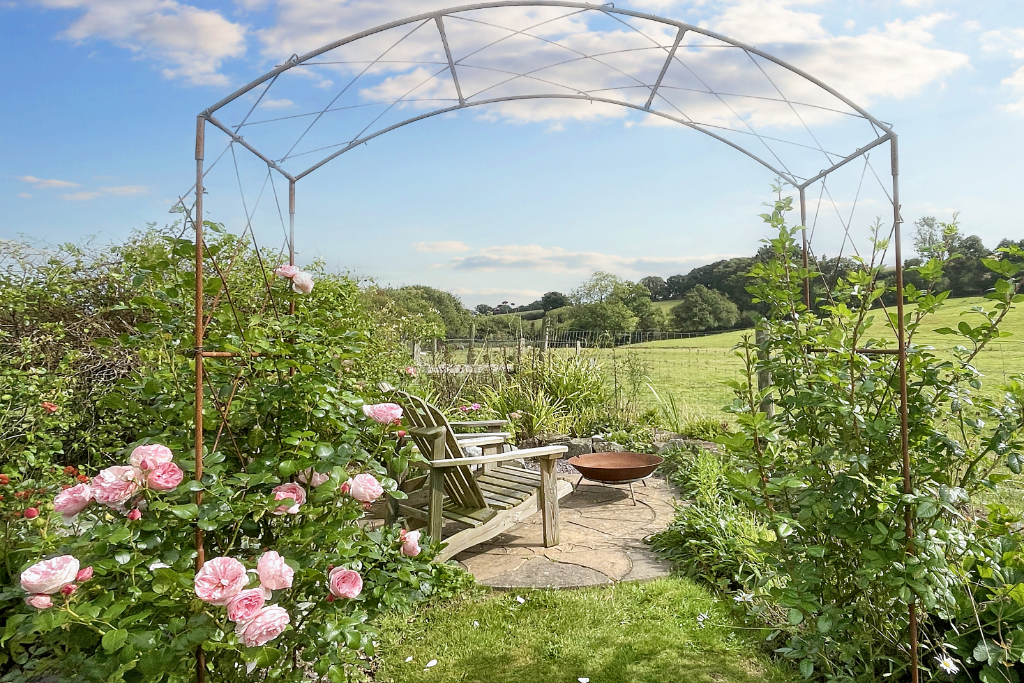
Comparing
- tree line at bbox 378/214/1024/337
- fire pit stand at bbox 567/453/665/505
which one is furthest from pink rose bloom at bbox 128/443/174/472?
tree line at bbox 378/214/1024/337

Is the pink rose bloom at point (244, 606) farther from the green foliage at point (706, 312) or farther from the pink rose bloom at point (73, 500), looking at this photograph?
the green foliage at point (706, 312)

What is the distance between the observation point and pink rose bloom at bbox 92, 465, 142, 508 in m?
1.72

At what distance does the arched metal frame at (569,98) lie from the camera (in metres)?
1.99

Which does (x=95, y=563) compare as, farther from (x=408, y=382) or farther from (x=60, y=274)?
(x=408, y=382)

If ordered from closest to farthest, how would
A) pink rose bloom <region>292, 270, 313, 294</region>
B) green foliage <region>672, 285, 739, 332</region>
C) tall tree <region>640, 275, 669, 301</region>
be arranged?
1. pink rose bloom <region>292, 270, 313, 294</region>
2. green foliage <region>672, 285, 739, 332</region>
3. tall tree <region>640, 275, 669, 301</region>

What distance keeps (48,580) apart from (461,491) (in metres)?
2.35

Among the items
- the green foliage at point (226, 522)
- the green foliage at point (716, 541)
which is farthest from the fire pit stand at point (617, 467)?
the green foliage at point (226, 522)

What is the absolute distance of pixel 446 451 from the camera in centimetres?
349

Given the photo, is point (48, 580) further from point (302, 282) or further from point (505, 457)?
point (505, 457)

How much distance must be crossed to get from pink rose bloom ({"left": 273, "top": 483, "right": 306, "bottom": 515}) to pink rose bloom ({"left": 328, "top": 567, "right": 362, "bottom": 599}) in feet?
0.75

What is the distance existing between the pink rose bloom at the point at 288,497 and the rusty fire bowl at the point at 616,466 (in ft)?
10.5

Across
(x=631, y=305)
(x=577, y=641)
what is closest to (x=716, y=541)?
(x=577, y=641)

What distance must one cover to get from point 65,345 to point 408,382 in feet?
9.65

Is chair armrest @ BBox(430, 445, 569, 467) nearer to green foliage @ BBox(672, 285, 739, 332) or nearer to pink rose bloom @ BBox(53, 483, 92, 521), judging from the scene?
pink rose bloom @ BBox(53, 483, 92, 521)
